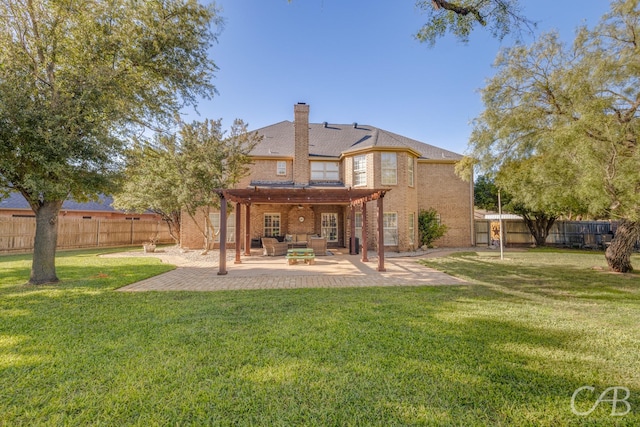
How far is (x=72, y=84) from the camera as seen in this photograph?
7.20 meters

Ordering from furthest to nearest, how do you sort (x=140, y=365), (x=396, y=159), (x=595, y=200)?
(x=396, y=159)
(x=595, y=200)
(x=140, y=365)

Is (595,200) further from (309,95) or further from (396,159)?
(309,95)

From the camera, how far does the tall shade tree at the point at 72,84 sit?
654 cm

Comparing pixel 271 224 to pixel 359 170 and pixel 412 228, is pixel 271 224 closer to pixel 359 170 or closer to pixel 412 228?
pixel 359 170

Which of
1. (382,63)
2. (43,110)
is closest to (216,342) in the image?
(43,110)

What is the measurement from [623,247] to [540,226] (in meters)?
11.4

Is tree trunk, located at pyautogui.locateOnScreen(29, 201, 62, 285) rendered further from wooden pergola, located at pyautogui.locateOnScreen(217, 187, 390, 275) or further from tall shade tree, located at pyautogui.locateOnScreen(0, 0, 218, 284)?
wooden pergola, located at pyautogui.locateOnScreen(217, 187, 390, 275)

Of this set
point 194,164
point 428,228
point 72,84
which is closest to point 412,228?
point 428,228

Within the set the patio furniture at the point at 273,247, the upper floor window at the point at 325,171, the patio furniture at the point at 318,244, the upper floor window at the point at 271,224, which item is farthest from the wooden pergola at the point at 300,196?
the upper floor window at the point at 325,171

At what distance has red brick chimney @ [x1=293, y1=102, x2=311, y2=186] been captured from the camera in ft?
55.2

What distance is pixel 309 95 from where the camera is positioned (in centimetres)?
1695

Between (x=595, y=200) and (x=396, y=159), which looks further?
(x=396, y=159)

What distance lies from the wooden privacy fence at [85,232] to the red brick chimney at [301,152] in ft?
42.3

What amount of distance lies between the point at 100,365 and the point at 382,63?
14480 millimetres
